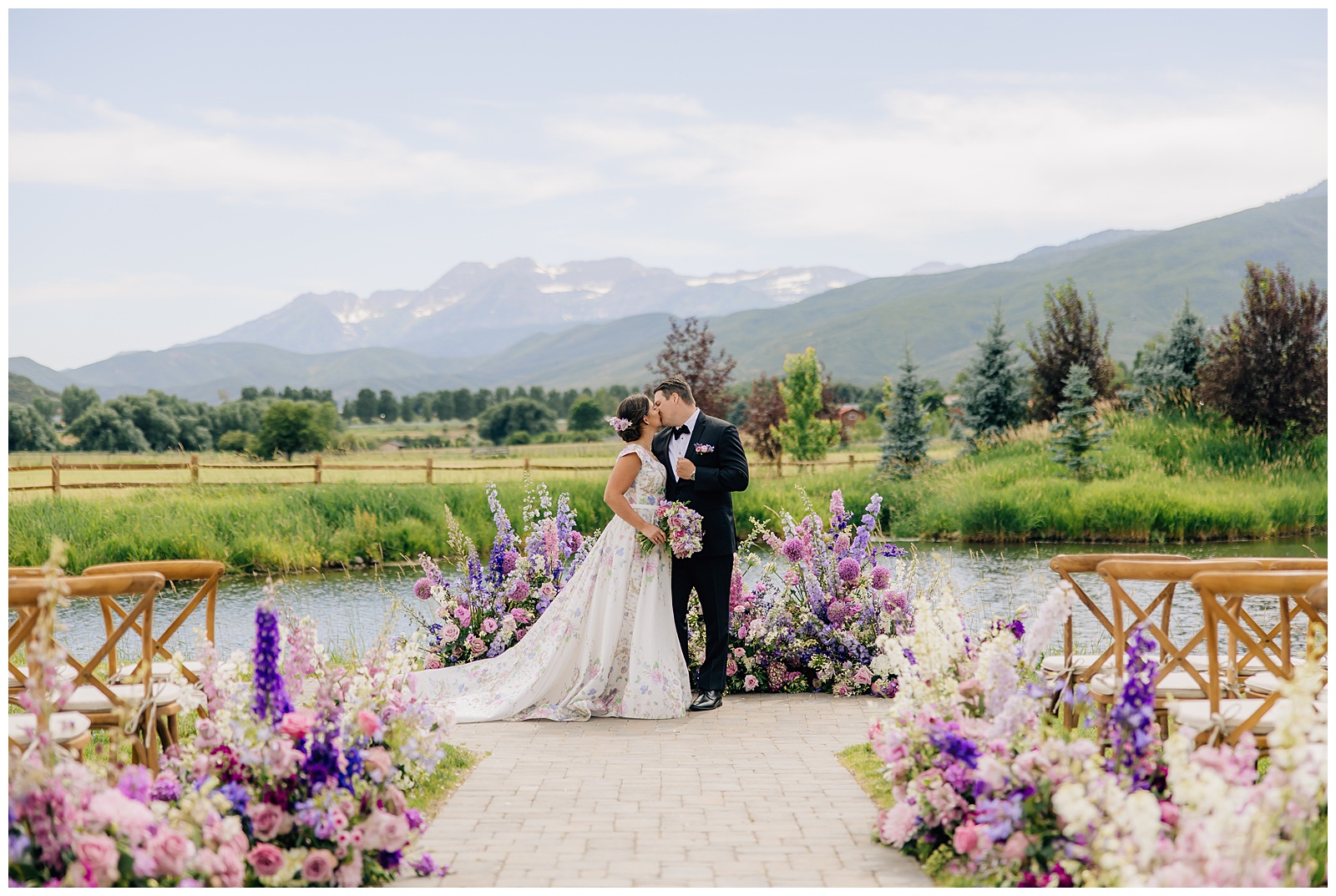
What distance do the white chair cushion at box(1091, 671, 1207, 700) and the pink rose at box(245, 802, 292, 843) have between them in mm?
3204

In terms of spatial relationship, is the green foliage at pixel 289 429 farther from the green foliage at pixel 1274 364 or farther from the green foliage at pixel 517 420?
the green foliage at pixel 517 420

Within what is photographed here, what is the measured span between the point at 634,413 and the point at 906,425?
18.5 m

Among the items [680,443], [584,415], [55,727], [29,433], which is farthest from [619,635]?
[584,415]

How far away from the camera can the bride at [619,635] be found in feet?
21.5

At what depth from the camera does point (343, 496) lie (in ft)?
58.8

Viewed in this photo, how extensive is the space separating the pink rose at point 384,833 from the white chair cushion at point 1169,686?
283 cm

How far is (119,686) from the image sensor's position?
4.55 m

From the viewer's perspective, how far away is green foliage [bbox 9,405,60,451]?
193 ft

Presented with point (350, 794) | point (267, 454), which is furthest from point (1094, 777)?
point (267, 454)

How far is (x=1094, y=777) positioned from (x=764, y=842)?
1.35m

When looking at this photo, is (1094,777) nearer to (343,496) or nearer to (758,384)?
(343,496)

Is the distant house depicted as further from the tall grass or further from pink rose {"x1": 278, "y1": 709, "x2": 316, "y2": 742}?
pink rose {"x1": 278, "y1": 709, "x2": 316, "y2": 742}

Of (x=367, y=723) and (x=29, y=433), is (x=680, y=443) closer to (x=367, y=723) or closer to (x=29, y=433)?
(x=367, y=723)

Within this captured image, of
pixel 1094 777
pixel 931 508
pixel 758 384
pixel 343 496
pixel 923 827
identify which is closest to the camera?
pixel 1094 777
